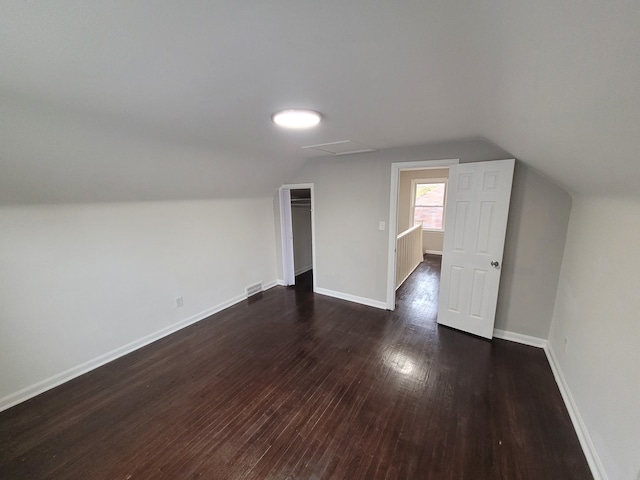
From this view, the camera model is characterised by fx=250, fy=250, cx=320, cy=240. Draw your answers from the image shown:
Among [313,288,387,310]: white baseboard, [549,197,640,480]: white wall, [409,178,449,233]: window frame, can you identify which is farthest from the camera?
[409,178,449,233]: window frame

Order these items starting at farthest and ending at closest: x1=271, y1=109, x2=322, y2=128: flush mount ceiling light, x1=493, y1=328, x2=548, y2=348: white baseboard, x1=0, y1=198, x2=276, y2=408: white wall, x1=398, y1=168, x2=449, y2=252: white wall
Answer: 1. x1=398, y1=168, x2=449, y2=252: white wall
2. x1=493, y1=328, x2=548, y2=348: white baseboard
3. x1=0, y1=198, x2=276, y2=408: white wall
4. x1=271, y1=109, x2=322, y2=128: flush mount ceiling light

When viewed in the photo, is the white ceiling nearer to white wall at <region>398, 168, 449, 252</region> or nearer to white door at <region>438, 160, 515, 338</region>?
white door at <region>438, 160, 515, 338</region>

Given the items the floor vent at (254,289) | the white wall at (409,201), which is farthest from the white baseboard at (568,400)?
the floor vent at (254,289)

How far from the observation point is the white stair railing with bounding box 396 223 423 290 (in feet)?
14.0

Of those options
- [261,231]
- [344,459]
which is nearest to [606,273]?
[344,459]

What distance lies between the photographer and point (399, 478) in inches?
59.9

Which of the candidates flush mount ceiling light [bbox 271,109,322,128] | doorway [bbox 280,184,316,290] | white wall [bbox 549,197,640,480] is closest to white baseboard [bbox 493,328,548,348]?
white wall [bbox 549,197,640,480]

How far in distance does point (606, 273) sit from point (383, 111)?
1.85m

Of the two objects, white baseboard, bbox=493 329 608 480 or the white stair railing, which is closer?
white baseboard, bbox=493 329 608 480

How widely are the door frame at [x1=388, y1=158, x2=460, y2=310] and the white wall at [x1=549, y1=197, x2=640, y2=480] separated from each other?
137 centimetres

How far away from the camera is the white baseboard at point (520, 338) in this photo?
274cm

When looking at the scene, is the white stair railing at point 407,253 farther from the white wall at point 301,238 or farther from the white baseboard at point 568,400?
the white wall at point 301,238

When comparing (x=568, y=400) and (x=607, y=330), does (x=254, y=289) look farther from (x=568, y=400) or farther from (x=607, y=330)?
(x=607, y=330)

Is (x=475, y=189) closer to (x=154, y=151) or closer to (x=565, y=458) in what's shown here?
(x=565, y=458)
